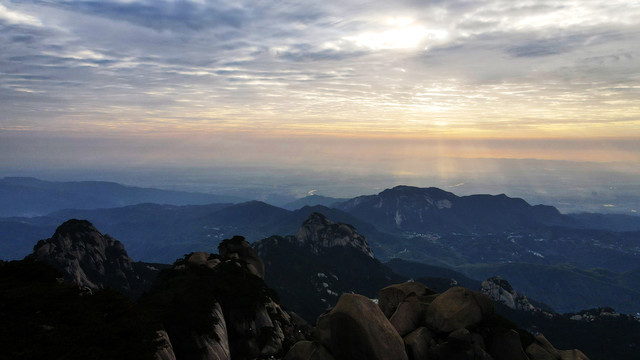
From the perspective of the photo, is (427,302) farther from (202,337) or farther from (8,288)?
(8,288)

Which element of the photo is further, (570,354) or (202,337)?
(570,354)

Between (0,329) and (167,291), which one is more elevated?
(0,329)

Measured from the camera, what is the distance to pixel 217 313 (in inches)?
1837

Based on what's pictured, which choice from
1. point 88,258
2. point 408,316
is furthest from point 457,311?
point 88,258

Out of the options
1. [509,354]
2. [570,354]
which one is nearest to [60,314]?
[509,354]

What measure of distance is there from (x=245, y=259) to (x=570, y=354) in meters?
61.8

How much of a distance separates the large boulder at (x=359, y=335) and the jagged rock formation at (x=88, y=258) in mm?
155895

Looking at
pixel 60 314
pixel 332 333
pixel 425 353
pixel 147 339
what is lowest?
pixel 425 353

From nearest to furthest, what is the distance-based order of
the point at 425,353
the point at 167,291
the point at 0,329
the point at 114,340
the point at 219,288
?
the point at 0,329 → the point at 114,340 → the point at 425,353 → the point at 167,291 → the point at 219,288

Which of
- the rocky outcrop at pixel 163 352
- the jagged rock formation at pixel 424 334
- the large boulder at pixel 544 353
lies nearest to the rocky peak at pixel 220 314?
the rocky outcrop at pixel 163 352

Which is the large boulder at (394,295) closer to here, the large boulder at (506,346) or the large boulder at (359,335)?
the large boulder at (506,346)

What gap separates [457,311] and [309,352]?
745 inches

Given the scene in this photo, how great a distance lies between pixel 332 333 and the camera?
37.8 metres

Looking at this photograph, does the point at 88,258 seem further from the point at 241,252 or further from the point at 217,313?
the point at 217,313
